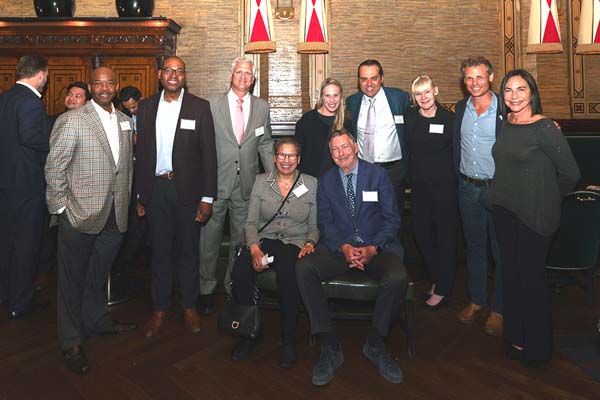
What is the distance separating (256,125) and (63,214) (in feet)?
4.61

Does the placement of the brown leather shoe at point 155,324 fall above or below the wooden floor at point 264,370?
above

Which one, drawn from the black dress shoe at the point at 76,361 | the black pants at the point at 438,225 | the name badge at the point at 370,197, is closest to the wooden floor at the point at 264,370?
the black dress shoe at the point at 76,361

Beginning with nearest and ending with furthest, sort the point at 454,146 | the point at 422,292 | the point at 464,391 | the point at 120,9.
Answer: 1. the point at 464,391
2. the point at 454,146
3. the point at 422,292
4. the point at 120,9

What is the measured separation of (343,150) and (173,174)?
109cm

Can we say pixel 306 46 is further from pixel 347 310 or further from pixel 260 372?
pixel 260 372

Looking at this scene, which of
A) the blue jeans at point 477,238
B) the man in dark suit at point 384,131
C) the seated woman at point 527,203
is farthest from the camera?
the man in dark suit at point 384,131

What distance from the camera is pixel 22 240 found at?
10.6 ft

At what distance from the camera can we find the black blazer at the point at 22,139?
313cm

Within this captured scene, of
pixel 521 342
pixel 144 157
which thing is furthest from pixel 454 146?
pixel 144 157

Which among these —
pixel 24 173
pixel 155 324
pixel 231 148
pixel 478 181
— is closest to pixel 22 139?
pixel 24 173

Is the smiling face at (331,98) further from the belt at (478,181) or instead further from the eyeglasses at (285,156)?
the belt at (478,181)

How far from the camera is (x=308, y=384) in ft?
7.66

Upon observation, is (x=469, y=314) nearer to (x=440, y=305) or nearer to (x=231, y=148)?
(x=440, y=305)

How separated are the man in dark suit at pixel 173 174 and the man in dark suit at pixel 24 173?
0.87 m
